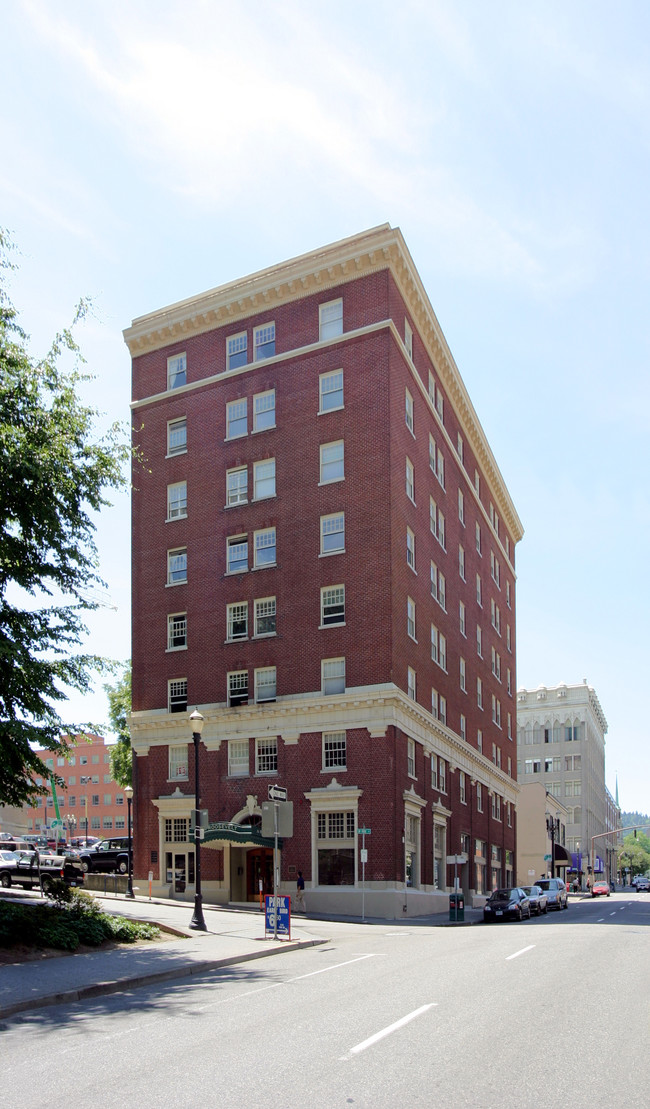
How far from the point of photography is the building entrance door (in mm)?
43469

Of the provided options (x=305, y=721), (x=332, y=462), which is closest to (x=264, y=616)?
(x=305, y=721)

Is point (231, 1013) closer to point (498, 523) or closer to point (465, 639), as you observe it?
point (465, 639)

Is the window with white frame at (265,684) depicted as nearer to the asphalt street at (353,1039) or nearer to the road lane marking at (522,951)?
the road lane marking at (522,951)

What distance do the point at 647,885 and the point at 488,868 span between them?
75.8 metres

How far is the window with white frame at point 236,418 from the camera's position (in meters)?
48.3

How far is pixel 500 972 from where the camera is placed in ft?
56.7

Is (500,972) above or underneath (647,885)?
above

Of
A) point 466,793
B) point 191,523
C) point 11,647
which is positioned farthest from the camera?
point 466,793

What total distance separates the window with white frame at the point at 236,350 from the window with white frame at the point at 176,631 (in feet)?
40.4

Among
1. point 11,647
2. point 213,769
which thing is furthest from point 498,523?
point 11,647

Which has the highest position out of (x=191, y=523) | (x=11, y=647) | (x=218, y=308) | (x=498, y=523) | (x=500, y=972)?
(x=218, y=308)

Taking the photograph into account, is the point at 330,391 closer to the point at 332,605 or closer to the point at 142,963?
the point at 332,605

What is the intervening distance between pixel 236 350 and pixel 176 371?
12.8 ft

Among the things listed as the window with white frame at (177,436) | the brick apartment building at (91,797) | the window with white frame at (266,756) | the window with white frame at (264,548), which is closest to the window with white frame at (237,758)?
the window with white frame at (266,756)
